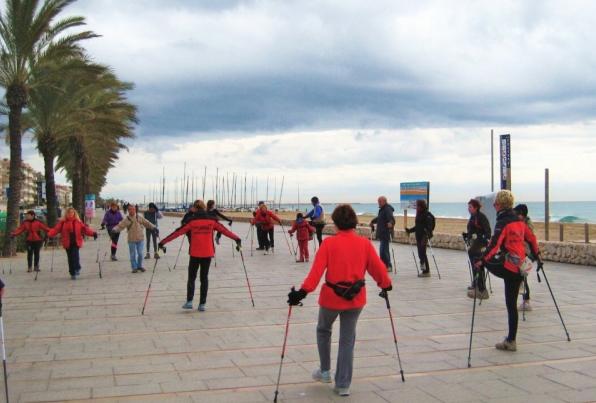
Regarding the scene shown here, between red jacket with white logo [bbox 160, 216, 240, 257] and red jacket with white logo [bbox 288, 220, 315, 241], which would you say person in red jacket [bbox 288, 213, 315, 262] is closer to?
red jacket with white logo [bbox 288, 220, 315, 241]

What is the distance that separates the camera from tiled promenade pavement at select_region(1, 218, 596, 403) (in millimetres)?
5445

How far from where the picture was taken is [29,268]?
15594mm

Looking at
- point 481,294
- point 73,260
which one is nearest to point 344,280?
point 481,294

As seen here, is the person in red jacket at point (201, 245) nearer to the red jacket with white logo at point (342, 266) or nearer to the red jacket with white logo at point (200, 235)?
the red jacket with white logo at point (200, 235)

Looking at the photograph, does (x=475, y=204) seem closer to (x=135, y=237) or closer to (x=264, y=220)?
(x=135, y=237)

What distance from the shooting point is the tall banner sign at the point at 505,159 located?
704 inches

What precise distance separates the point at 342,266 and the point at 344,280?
12 centimetres

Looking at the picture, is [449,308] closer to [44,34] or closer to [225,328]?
[225,328]

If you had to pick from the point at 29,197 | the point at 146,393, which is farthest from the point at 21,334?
the point at 29,197

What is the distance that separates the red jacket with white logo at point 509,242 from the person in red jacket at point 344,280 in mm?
2022

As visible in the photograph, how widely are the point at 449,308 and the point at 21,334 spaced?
20.1ft

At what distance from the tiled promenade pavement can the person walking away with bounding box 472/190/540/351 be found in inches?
13.2

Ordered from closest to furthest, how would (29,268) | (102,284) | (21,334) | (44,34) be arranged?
1. (21,334)
2. (102,284)
3. (29,268)
4. (44,34)

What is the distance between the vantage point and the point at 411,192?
25.2 meters
